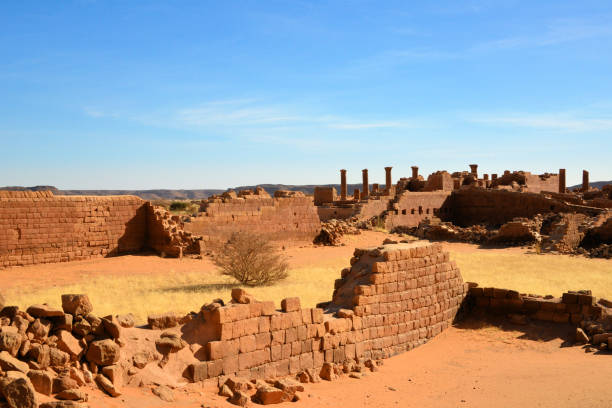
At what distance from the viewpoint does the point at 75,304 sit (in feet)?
19.6

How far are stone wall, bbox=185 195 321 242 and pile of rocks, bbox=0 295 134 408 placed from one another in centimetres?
1375

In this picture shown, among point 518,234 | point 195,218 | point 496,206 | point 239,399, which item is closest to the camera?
point 239,399

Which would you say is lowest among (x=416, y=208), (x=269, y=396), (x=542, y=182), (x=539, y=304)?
(x=269, y=396)

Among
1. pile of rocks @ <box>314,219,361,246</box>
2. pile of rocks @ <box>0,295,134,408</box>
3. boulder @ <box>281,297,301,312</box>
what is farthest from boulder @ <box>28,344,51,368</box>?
pile of rocks @ <box>314,219,361,246</box>

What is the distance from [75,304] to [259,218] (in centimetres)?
1570

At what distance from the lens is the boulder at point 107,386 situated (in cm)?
540

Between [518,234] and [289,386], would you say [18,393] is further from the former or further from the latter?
[518,234]

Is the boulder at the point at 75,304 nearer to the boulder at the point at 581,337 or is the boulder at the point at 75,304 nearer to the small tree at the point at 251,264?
the boulder at the point at 581,337

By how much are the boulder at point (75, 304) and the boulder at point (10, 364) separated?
0.90m

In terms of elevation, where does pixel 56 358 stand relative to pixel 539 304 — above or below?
above

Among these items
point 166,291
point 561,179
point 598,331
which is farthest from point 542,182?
point 166,291

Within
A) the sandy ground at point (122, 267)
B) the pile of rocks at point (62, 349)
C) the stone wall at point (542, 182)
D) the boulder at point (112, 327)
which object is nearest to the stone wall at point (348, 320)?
the boulder at point (112, 327)

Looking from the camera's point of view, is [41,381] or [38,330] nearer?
[41,381]

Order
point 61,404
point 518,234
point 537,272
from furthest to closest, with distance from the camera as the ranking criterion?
point 518,234
point 537,272
point 61,404
